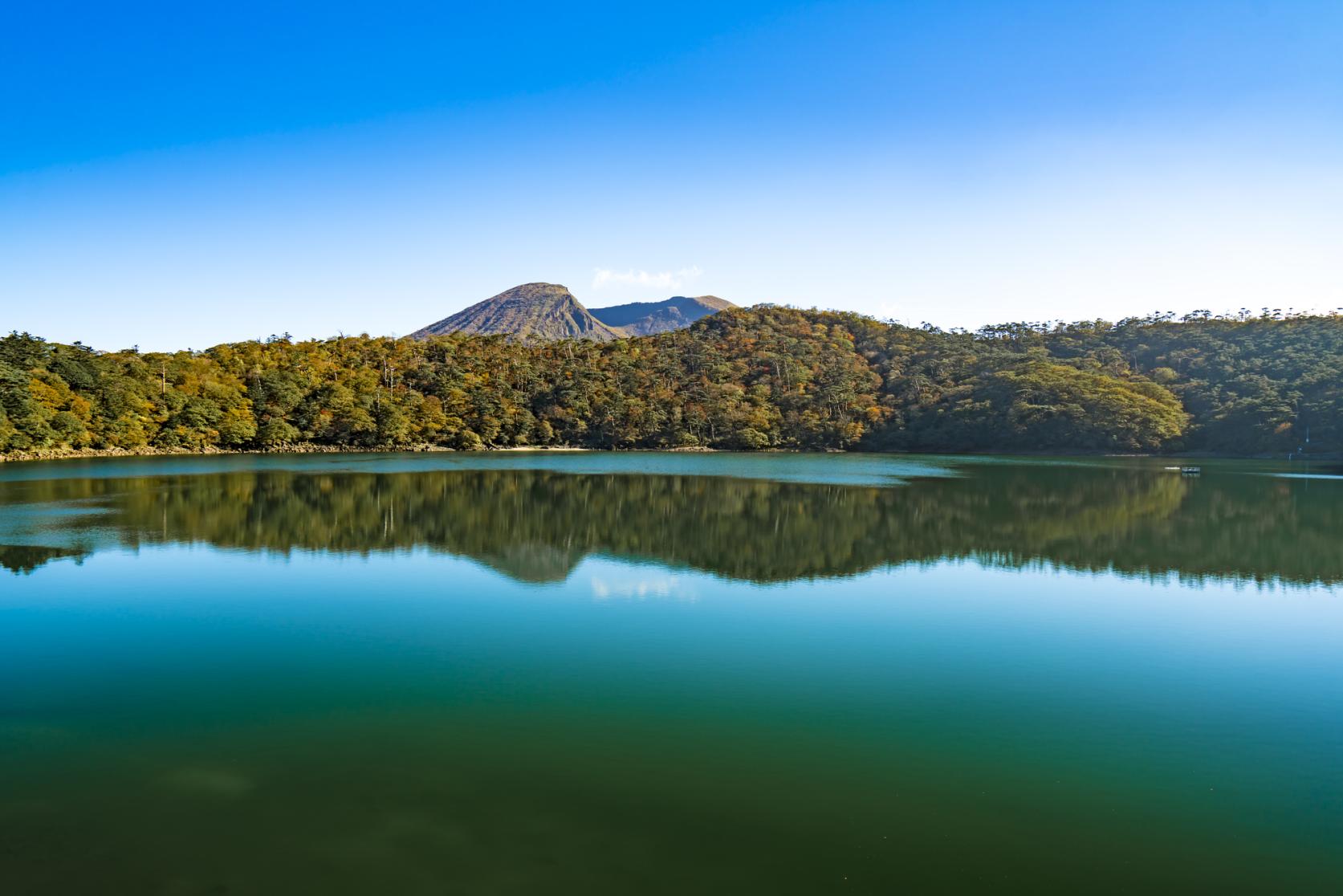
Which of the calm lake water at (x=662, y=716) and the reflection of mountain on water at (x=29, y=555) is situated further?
the reflection of mountain on water at (x=29, y=555)

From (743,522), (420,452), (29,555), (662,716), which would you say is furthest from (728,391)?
(662,716)

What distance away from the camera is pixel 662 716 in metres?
7.63

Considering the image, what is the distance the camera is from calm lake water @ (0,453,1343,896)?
16.9 ft

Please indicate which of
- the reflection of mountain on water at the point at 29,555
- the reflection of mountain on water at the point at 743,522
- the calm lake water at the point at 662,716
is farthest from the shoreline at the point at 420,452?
the calm lake water at the point at 662,716

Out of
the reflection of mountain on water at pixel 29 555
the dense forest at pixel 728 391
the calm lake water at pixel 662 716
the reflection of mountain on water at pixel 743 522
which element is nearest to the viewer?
the calm lake water at pixel 662 716

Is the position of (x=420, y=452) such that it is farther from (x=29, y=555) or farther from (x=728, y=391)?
(x=29, y=555)

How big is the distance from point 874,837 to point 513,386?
8087 cm

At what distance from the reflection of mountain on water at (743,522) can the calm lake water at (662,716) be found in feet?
1.04

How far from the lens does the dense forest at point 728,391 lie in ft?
193

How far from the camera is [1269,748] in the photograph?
7.12m

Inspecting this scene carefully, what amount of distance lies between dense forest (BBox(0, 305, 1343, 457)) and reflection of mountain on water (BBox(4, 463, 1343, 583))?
2798 cm

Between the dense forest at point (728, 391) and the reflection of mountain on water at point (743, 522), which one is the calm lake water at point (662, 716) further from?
the dense forest at point (728, 391)

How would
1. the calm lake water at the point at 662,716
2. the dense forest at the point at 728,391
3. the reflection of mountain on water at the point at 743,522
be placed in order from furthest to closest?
the dense forest at the point at 728,391, the reflection of mountain on water at the point at 743,522, the calm lake water at the point at 662,716

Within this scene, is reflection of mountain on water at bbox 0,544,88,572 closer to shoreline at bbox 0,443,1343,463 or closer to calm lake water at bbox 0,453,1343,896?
calm lake water at bbox 0,453,1343,896
